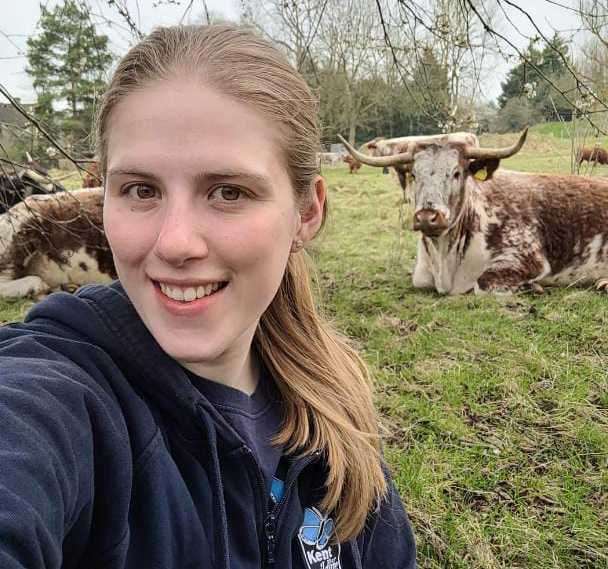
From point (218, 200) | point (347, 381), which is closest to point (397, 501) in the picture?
point (347, 381)

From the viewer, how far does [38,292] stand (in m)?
6.83

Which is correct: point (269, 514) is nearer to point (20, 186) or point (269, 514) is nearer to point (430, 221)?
point (430, 221)

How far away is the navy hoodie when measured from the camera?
829 mm

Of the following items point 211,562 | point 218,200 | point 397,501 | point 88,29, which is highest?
point 88,29

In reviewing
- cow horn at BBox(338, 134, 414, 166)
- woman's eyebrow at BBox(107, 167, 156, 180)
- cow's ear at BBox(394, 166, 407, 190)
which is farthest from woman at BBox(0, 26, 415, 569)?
cow's ear at BBox(394, 166, 407, 190)

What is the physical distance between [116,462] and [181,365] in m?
0.34

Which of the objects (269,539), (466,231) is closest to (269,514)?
(269,539)

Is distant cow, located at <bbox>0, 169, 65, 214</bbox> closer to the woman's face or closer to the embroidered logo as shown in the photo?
the woman's face

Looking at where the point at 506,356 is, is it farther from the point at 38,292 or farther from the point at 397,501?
the point at 38,292

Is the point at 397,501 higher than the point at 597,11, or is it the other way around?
the point at 597,11

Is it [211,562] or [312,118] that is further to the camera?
[312,118]

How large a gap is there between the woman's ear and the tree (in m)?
1.44

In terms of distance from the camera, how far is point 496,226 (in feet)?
21.6

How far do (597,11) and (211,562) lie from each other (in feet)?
11.2
